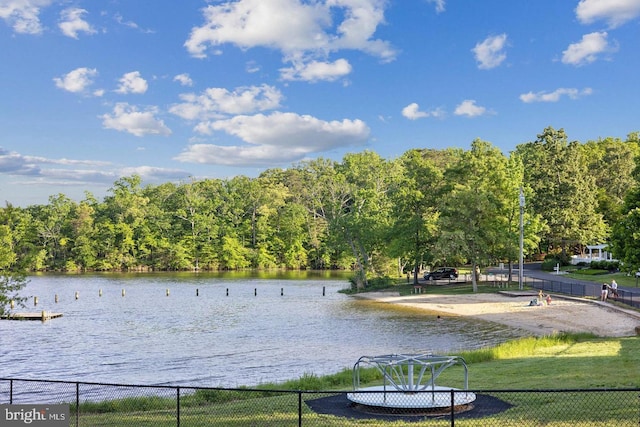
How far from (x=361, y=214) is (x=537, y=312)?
3337 centimetres

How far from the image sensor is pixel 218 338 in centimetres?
4328

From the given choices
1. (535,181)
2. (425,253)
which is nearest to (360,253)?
(425,253)

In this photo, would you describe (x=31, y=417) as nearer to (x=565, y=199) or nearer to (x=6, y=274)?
(x=6, y=274)

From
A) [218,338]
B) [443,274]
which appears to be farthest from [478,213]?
[218,338]

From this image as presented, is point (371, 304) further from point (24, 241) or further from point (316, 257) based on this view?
point (316, 257)

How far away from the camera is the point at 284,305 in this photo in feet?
213

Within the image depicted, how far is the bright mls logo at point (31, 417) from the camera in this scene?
13578 mm

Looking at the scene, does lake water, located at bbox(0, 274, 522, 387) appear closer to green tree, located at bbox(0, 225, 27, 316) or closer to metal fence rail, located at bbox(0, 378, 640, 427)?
green tree, located at bbox(0, 225, 27, 316)

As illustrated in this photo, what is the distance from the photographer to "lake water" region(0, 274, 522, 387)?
31.3 metres

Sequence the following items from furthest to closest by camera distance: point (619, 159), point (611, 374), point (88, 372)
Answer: point (619, 159) → point (88, 372) → point (611, 374)

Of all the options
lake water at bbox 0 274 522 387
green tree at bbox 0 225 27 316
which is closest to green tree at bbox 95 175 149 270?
A: lake water at bbox 0 274 522 387

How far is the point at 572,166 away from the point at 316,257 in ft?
212

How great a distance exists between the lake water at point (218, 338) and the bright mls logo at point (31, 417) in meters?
11.6

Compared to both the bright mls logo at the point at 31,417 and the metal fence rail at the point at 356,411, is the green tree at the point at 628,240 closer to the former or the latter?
the metal fence rail at the point at 356,411
